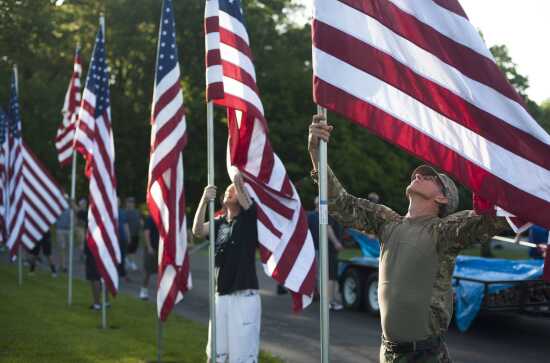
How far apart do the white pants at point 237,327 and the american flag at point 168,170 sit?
175cm

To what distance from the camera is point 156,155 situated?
902cm

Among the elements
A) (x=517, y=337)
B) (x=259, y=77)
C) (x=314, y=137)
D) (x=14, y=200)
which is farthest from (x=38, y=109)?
(x=314, y=137)

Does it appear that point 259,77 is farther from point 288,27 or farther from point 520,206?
point 520,206

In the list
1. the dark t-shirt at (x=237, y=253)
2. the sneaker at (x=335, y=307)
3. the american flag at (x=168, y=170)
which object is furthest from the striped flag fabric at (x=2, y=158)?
the dark t-shirt at (x=237, y=253)

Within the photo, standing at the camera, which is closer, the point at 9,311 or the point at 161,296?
the point at 161,296

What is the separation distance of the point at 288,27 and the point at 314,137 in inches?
1599

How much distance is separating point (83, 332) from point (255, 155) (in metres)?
4.77

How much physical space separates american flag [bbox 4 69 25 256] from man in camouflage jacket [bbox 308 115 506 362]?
13.7 m

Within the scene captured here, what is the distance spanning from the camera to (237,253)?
7645 mm

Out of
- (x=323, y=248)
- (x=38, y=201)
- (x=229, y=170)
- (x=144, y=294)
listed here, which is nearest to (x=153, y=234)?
(x=144, y=294)

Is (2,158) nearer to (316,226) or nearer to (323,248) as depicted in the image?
(316,226)

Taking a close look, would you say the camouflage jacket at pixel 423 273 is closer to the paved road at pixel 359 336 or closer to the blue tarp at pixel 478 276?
the paved road at pixel 359 336

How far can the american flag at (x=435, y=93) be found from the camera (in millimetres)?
4574

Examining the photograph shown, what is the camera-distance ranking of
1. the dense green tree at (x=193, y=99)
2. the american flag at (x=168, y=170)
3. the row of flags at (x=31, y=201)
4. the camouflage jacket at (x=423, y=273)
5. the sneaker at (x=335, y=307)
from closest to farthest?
the camouflage jacket at (x=423, y=273) → the american flag at (x=168, y=170) → the sneaker at (x=335, y=307) → the row of flags at (x=31, y=201) → the dense green tree at (x=193, y=99)
